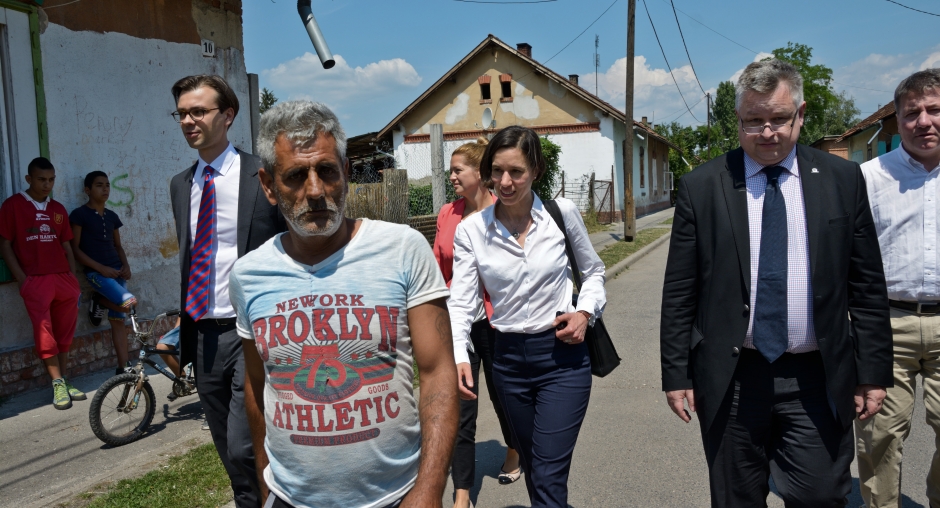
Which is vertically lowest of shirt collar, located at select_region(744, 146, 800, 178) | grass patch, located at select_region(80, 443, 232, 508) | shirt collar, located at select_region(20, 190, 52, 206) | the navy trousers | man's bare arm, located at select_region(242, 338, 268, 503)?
grass patch, located at select_region(80, 443, 232, 508)

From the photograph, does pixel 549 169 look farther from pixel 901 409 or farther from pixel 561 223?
pixel 901 409

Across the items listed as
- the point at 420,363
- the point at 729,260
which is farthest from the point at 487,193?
the point at 420,363

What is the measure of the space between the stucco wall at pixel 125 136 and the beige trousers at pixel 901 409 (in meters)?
6.84

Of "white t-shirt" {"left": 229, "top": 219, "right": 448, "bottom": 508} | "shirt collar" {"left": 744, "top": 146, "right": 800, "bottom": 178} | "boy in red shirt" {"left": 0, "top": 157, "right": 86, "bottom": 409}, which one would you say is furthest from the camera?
"boy in red shirt" {"left": 0, "top": 157, "right": 86, "bottom": 409}

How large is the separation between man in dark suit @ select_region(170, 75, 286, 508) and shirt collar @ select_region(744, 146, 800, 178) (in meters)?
2.02

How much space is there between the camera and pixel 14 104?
22.4 ft

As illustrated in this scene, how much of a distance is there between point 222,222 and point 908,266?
318 centimetres

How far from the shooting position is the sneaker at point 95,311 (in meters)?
7.26

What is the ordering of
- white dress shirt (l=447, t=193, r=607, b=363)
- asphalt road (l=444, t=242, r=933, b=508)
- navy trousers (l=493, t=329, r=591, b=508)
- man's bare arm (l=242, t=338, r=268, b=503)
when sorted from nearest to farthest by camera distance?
man's bare arm (l=242, t=338, r=268, b=503)
navy trousers (l=493, t=329, r=591, b=508)
white dress shirt (l=447, t=193, r=607, b=363)
asphalt road (l=444, t=242, r=933, b=508)

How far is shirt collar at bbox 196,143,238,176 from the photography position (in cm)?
346

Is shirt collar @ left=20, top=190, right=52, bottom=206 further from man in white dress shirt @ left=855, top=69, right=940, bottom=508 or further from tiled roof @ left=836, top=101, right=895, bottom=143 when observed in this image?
tiled roof @ left=836, top=101, right=895, bottom=143

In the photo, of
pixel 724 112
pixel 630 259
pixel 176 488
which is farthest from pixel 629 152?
pixel 724 112

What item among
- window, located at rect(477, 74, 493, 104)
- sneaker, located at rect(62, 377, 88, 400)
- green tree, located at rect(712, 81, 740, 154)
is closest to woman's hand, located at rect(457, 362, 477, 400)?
sneaker, located at rect(62, 377, 88, 400)

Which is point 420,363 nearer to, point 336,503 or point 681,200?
point 336,503
